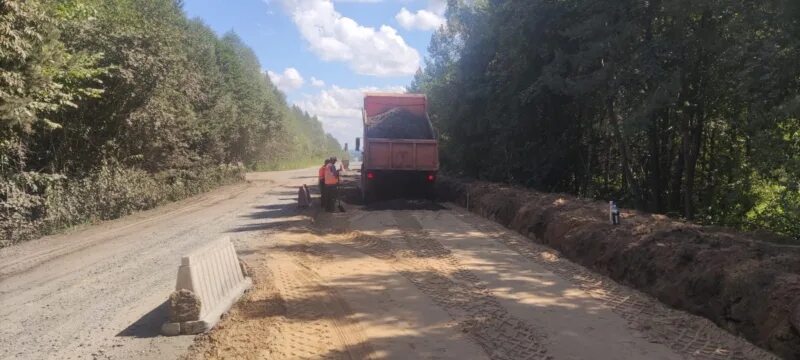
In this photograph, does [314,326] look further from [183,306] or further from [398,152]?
[398,152]

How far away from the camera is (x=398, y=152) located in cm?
1744

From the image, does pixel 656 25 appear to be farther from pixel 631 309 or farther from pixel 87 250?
pixel 87 250

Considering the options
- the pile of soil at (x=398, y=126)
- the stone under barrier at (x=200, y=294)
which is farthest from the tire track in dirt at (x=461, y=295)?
the pile of soil at (x=398, y=126)

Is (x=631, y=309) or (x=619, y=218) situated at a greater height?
(x=619, y=218)

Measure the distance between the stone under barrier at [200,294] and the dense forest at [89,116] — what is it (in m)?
6.40

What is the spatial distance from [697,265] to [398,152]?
11607mm

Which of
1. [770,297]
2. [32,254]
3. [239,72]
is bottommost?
[32,254]

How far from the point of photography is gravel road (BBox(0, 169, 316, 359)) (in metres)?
5.48

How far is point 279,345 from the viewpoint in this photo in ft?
17.2

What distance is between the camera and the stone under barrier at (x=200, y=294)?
5.65 metres

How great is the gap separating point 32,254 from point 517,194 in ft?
39.4

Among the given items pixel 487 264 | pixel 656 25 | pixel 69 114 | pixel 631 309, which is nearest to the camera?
pixel 631 309

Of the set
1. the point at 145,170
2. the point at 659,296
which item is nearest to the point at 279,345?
the point at 659,296

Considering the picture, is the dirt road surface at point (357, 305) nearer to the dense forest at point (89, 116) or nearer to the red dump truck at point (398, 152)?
the dense forest at point (89, 116)
